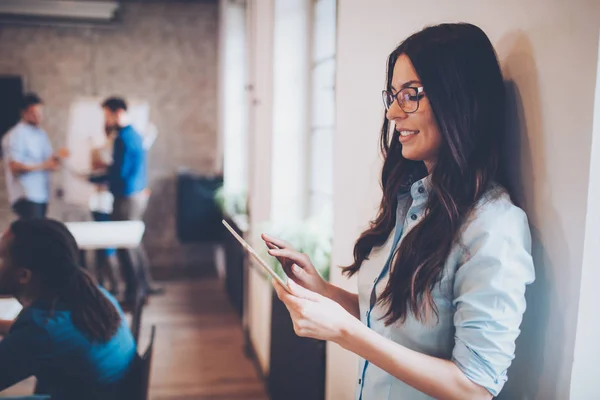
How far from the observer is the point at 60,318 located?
4.97ft

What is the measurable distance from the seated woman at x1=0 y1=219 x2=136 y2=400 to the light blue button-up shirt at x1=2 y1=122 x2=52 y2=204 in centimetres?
342

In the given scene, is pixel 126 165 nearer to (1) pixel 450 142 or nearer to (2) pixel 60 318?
(2) pixel 60 318

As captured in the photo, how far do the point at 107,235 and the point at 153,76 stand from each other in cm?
292

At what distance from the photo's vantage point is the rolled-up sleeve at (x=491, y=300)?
83 cm

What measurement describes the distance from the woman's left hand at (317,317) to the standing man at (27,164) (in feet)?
14.3

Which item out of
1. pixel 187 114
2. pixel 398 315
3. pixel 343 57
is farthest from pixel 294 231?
pixel 187 114

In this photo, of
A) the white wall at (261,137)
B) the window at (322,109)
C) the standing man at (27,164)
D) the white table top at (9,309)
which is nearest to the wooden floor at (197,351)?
the white wall at (261,137)

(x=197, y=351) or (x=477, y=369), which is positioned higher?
(x=477, y=369)

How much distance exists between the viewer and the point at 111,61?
566 cm

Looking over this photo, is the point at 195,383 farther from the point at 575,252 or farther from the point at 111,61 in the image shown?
the point at 111,61

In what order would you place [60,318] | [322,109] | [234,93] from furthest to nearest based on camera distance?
[234,93]
[322,109]
[60,318]

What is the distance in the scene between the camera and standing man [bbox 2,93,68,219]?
4.66 metres

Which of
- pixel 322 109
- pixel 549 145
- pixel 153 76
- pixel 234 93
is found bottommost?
pixel 549 145

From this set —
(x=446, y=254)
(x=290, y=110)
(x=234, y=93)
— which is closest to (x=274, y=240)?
(x=446, y=254)
